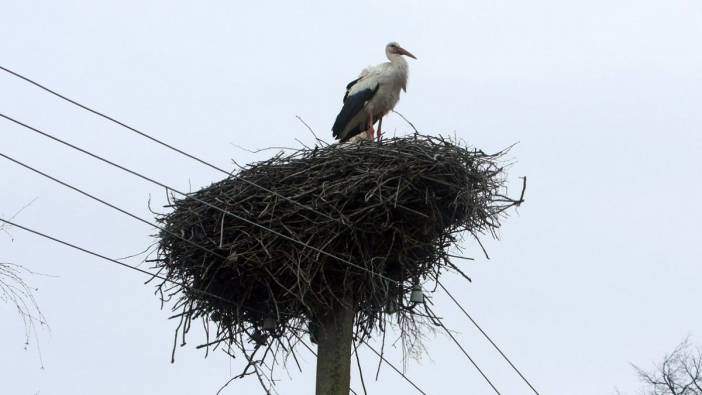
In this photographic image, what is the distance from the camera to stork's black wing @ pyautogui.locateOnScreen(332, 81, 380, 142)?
10.4 meters

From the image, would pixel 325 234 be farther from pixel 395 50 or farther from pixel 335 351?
pixel 395 50

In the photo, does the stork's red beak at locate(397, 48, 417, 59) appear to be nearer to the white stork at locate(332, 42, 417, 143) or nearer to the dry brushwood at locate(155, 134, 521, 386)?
the white stork at locate(332, 42, 417, 143)

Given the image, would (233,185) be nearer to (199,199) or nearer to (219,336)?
(199,199)

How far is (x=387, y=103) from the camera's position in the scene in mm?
10445

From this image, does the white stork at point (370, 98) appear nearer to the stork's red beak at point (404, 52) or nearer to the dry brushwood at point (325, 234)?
the stork's red beak at point (404, 52)

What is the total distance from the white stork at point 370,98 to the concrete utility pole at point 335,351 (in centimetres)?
374

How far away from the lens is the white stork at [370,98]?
34.1 feet

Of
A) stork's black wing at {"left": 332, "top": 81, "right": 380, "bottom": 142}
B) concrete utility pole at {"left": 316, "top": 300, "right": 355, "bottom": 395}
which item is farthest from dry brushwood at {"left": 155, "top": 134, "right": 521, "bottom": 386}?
stork's black wing at {"left": 332, "top": 81, "right": 380, "bottom": 142}

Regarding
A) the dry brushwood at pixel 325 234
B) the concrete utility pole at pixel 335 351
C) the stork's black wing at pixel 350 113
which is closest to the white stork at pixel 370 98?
the stork's black wing at pixel 350 113

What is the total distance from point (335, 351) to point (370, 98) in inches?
165

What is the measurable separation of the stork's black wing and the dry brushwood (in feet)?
8.13

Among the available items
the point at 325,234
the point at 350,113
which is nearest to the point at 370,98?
the point at 350,113

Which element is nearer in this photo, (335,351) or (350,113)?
(335,351)

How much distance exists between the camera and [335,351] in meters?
6.56
